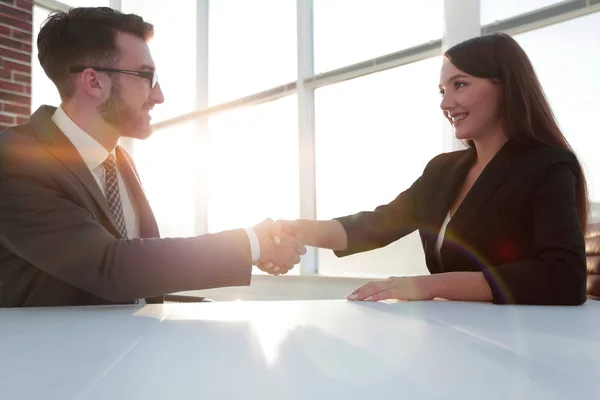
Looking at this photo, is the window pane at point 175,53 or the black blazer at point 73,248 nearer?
the black blazer at point 73,248

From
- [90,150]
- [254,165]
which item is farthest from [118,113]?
[254,165]

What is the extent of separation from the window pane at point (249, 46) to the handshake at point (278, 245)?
→ 236 cm

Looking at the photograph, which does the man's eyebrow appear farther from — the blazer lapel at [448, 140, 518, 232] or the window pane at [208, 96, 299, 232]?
the window pane at [208, 96, 299, 232]

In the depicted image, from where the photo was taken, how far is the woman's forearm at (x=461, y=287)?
113 centimetres

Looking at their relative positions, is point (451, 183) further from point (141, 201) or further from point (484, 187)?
point (141, 201)

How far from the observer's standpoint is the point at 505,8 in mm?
2742

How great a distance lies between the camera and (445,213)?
1589 mm

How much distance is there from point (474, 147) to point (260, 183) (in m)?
2.71

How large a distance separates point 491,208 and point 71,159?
46.2 inches

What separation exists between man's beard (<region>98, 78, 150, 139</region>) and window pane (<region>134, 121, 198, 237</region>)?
2.96m

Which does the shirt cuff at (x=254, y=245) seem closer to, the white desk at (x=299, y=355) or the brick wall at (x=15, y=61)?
the white desk at (x=299, y=355)

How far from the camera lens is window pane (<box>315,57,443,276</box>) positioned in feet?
10.0

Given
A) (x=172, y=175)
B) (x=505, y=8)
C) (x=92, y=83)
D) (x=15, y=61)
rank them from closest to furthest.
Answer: (x=92, y=83)
(x=505, y=8)
(x=15, y=61)
(x=172, y=175)

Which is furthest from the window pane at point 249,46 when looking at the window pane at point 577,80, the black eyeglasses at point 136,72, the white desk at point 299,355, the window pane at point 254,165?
the white desk at point 299,355
